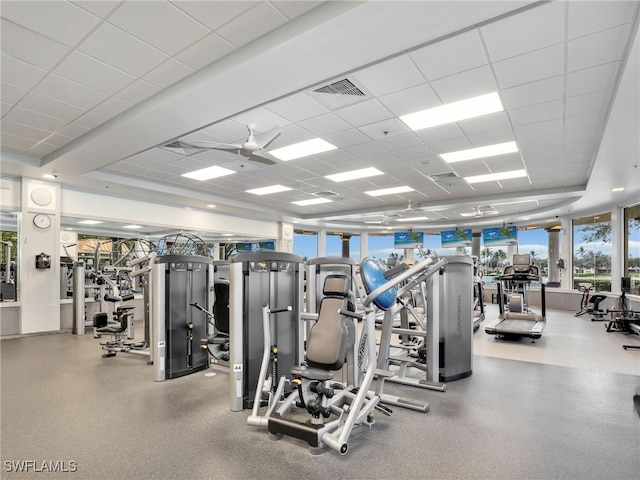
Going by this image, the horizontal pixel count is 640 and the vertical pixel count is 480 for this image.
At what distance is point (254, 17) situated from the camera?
3.05 meters

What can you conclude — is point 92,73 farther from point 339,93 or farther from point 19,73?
point 339,93

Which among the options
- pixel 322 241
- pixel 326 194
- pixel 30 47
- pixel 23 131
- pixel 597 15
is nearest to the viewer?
pixel 597 15

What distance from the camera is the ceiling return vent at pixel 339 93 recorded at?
4.06 metres

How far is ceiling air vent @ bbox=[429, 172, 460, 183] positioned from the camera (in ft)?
25.2

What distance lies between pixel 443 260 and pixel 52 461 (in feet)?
12.3

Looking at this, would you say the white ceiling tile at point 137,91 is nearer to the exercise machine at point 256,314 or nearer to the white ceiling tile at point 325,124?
the white ceiling tile at point 325,124

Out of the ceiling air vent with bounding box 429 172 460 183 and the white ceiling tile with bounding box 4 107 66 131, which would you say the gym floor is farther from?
the ceiling air vent with bounding box 429 172 460 183

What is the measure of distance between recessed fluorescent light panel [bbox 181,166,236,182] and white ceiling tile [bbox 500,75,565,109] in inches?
201

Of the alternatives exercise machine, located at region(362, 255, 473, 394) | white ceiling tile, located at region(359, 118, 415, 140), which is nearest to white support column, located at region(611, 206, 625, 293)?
exercise machine, located at region(362, 255, 473, 394)

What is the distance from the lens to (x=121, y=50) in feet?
11.3

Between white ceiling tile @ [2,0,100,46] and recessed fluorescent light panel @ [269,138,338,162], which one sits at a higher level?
white ceiling tile @ [2,0,100,46]

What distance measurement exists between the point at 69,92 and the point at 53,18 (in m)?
1.39

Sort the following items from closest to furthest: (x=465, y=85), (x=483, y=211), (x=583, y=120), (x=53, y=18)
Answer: (x=53, y=18)
(x=465, y=85)
(x=583, y=120)
(x=483, y=211)

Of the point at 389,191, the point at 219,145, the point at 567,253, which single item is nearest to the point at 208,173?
the point at 219,145
